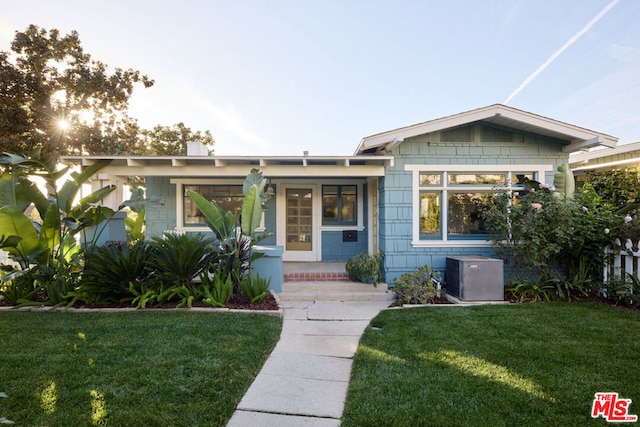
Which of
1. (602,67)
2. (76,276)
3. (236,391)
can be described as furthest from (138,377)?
(602,67)

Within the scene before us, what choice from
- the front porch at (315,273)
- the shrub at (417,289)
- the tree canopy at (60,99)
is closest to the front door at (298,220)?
the front porch at (315,273)

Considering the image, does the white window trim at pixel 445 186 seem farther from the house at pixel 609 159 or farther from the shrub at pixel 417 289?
the house at pixel 609 159

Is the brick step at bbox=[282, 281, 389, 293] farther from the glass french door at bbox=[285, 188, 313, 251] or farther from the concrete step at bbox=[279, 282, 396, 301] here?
the glass french door at bbox=[285, 188, 313, 251]

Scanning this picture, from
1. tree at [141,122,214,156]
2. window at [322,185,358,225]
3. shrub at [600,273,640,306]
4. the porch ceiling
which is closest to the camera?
shrub at [600,273,640,306]

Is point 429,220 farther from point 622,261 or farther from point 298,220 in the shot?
point 298,220

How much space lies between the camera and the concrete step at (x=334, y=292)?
648 cm

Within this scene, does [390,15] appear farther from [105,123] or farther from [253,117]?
[105,123]

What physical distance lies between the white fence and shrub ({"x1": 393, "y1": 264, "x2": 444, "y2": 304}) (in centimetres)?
314

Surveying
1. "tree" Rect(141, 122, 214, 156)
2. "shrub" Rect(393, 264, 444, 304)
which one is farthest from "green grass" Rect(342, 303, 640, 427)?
"tree" Rect(141, 122, 214, 156)

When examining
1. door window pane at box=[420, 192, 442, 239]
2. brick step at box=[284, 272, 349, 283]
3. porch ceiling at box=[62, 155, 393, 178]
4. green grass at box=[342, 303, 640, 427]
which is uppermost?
porch ceiling at box=[62, 155, 393, 178]

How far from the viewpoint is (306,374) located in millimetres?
3352

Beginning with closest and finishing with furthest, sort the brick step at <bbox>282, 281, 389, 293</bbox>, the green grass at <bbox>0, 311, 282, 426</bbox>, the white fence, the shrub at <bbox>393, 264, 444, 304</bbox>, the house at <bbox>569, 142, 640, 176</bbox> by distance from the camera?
the green grass at <bbox>0, 311, 282, 426</bbox>
the white fence
the shrub at <bbox>393, 264, 444, 304</bbox>
the brick step at <bbox>282, 281, 389, 293</bbox>
the house at <bbox>569, 142, 640, 176</bbox>

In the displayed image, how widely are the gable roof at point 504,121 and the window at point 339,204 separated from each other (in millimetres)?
2403

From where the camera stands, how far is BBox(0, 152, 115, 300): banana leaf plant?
5312mm
